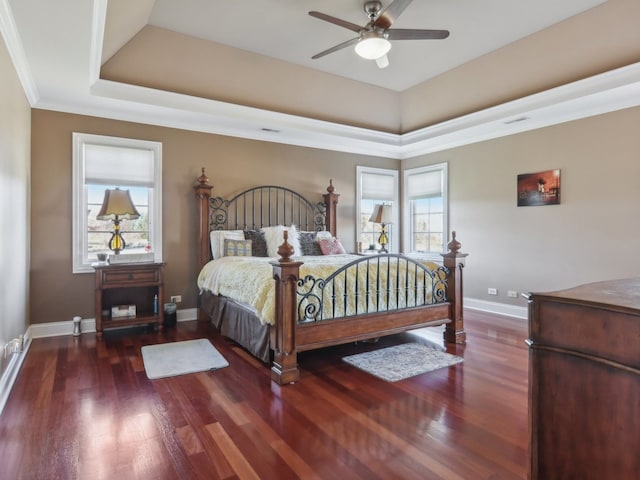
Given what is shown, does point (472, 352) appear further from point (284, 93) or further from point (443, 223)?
point (284, 93)

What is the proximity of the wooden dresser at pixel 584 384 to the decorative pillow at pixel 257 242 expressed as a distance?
3.84 metres

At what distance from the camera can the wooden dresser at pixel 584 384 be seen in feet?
3.90

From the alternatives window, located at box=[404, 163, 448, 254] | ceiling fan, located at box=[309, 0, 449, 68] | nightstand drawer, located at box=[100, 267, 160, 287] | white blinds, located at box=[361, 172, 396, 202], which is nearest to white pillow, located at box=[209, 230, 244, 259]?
nightstand drawer, located at box=[100, 267, 160, 287]

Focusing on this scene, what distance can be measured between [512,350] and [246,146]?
4174 mm

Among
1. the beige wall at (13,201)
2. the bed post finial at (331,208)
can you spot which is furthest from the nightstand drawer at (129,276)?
the bed post finial at (331,208)

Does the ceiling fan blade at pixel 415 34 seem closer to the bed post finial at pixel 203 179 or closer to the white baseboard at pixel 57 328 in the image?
the bed post finial at pixel 203 179

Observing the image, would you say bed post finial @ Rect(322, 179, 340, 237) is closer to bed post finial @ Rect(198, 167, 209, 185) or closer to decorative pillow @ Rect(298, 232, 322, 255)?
decorative pillow @ Rect(298, 232, 322, 255)

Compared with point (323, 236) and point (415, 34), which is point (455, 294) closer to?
point (323, 236)

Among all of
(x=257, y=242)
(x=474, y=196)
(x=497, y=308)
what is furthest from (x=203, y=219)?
(x=497, y=308)

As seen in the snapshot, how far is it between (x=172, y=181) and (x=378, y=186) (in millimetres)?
3487

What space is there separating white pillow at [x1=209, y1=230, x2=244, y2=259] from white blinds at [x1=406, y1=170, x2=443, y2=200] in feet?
10.8

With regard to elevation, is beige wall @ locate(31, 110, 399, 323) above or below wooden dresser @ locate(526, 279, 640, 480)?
above

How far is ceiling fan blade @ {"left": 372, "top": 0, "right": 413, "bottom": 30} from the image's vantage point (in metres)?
3.00

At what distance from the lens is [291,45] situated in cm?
478
